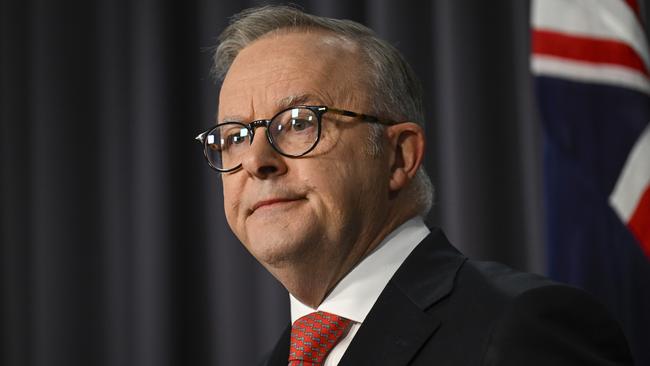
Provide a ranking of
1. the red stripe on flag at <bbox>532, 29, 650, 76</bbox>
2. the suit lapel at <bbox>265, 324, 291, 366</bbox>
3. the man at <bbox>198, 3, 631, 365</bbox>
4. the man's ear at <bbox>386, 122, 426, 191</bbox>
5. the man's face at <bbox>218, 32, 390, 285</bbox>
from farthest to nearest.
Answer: the red stripe on flag at <bbox>532, 29, 650, 76</bbox> → the suit lapel at <bbox>265, 324, 291, 366</bbox> → the man's ear at <bbox>386, 122, 426, 191</bbox> → the man's face at <bbox>218, 32, 390, 285</bbox> → the man at <bbox>198, 3, 631, 365</bbox>

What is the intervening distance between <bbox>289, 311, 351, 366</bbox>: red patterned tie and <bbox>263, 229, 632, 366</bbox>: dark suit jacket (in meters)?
0.08

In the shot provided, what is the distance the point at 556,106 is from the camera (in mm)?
1674

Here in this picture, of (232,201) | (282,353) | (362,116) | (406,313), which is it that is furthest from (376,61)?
(282,353)

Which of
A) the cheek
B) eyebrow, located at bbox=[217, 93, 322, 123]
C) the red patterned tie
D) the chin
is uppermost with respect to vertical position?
eyebrow, located at bbox=[217, 93, 322, 123]

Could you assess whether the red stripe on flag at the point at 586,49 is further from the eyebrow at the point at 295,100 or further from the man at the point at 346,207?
the eyebrow at the point at 295,100

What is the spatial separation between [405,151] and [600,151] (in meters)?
0.46

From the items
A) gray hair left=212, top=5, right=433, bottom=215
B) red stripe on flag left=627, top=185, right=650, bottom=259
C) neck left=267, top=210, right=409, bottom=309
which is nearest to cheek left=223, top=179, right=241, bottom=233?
neck left=267, top=210, right=409, bottom=309

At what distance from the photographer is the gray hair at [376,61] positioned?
1.42 m

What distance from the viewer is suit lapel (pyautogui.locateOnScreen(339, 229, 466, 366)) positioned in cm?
118

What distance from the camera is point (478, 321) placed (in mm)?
1137

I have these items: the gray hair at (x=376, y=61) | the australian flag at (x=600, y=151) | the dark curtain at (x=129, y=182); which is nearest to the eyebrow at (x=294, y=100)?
the gray hair at (x=376, y=61)

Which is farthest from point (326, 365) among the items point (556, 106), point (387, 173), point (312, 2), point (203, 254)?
point (312, 2)

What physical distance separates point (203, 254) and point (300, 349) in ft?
4.13

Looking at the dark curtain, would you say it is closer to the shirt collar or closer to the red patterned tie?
the shirt collar
